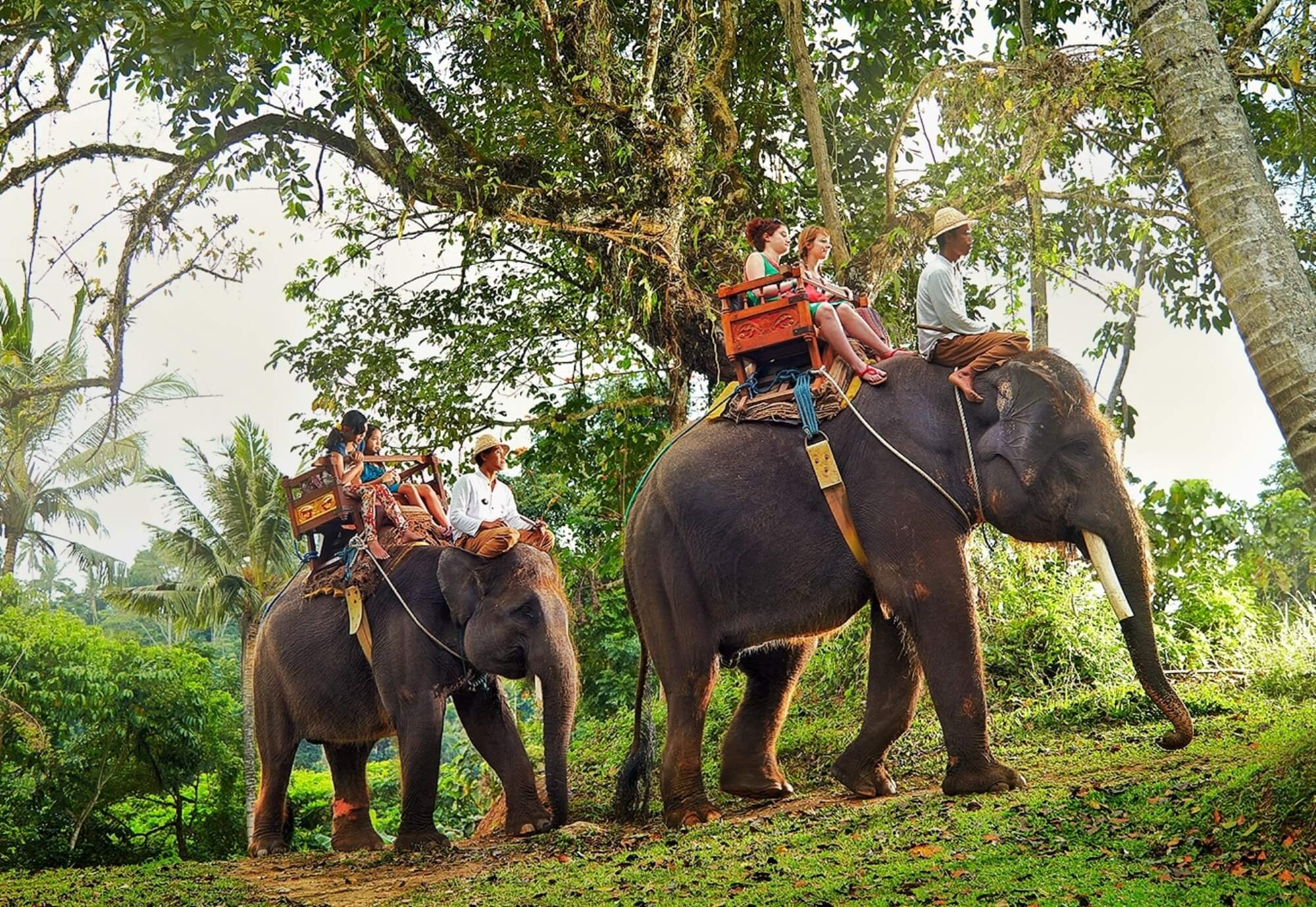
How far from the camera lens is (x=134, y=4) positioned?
8.98 metres

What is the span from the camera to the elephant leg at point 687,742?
8.10 meters

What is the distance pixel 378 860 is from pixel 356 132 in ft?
19.6

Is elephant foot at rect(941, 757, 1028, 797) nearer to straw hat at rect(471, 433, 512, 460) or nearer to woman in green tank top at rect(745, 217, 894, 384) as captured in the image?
woman in green tank top at rect(745, 217, 894, 384)

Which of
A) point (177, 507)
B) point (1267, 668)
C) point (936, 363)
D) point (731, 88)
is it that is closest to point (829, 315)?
point (936, 363)

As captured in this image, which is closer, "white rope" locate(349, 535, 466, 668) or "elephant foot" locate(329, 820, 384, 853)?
"white rope" locate(349, 535, 466, 668)

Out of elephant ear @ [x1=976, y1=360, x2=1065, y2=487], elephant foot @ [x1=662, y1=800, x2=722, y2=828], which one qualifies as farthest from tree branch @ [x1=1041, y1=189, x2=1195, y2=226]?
elephant foot @ [x1=662, y1=800, x2=722, y2=828]

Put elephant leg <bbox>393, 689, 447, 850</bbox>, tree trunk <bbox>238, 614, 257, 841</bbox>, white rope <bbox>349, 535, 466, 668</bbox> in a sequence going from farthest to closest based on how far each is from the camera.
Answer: tree trunk <bbox>238, 614, 257, 841</bbox>
white rope <bbox>349, 535, 466, 668</bbox>
elephant leg <bbox>393, 689, 447, 850</bbox>

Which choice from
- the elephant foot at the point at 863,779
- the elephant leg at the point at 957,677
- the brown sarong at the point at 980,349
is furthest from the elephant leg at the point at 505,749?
the brown sarong at the point at 980,349

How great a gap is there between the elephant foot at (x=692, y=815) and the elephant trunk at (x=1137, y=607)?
263cm

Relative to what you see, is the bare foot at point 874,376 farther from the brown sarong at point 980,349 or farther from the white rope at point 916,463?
the brown sarong at point 980,349

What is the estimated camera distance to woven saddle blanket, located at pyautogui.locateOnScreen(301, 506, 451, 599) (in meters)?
10.3

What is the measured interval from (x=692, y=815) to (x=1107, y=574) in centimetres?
281

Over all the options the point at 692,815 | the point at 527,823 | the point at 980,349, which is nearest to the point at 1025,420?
the point at 980,349

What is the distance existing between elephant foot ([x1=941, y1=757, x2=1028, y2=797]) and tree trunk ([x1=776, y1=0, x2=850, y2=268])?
534cm
